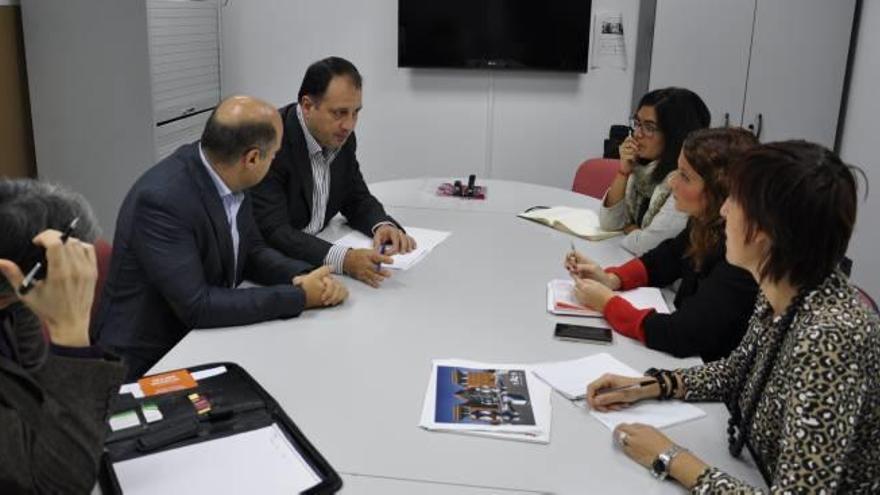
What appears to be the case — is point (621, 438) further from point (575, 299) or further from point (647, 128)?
point (647, 128)

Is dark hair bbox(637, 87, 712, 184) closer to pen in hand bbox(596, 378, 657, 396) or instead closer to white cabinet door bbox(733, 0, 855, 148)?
pen in hand bbox(596, 378, 657, 396)

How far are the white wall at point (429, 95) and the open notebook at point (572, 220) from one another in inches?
73.5

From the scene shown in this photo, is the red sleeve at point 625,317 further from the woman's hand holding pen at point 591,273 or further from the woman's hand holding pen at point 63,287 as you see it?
the woman's hand holding pen at point 63,287

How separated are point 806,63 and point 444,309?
126 inches

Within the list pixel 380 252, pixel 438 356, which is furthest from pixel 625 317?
pixel 380 252

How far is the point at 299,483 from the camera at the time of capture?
1.34m

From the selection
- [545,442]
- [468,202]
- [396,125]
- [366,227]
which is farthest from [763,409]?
[396,125]

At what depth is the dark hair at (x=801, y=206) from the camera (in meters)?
1.31

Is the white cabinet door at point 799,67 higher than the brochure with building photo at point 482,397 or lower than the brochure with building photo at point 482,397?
higher

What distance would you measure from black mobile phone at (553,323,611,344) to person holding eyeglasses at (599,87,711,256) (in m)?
0.68

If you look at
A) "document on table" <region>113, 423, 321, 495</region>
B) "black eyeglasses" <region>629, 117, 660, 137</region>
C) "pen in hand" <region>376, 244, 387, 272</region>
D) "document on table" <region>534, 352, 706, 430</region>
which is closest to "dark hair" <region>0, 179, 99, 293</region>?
"document on table" <region>113, 423, 321, 495</region>

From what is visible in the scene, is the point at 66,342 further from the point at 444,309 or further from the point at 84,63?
the point at 84,63

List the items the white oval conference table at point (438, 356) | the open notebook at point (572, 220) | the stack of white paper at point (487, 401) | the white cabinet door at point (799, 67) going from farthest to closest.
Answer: the white cabinet door at point (799, 67), the open notebook at point (572, 220), the stack of white paper at point (487, 401), the white oval conference table at point (438, 356)

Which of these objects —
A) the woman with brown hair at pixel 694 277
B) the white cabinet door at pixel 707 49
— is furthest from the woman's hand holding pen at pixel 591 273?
the white cabinet door at pixel 707 49
